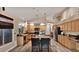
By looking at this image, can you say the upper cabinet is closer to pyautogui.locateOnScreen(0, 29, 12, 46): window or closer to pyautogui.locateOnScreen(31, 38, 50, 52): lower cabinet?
pyautogui.locateOnScreen(0, 29, 12, 46): window

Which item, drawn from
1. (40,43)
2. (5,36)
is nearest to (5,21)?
(5,36)

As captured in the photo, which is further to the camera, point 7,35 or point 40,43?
point 40,43

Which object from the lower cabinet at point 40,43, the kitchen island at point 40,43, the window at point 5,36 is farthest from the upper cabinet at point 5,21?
the lower cabinet at point 40,43

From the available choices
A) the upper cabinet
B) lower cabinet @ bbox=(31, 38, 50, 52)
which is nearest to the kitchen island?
lower cabinet @ bbox=(31, 38, 50, 52)

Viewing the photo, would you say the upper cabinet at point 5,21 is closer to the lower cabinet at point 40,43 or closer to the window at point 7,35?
the window at point 7,35

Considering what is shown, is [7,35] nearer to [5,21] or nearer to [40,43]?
[5,21]

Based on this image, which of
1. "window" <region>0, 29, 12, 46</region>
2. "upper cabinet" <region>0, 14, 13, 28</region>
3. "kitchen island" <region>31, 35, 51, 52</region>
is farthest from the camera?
"kitchen island" <region>31, 35, 51, 52</region>

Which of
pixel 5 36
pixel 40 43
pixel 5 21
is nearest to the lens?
pixel 5 21

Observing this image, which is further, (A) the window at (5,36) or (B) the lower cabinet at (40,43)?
(B) the lower cabinet at (40,43)

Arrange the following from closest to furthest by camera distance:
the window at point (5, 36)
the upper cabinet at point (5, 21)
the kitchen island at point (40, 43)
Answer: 1. the upper cabinet at point (5, 21)
2. the window at point (5, 36)
3. the kitchen island at point (40, 43)

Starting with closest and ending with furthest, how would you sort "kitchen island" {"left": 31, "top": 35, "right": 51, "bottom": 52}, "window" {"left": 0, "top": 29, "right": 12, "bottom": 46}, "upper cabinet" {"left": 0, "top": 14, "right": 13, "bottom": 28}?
"upper cabinet" {"left": 0, "top": 14, "right": 13, "bottom": 28} < "window" {"left": 0, "top": 29, "right": 12, "bottom": 46} < "kitchen island" {"left": 31, "top": 35, "right": 51, "bottom": 52}

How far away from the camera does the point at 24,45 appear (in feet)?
19.1
